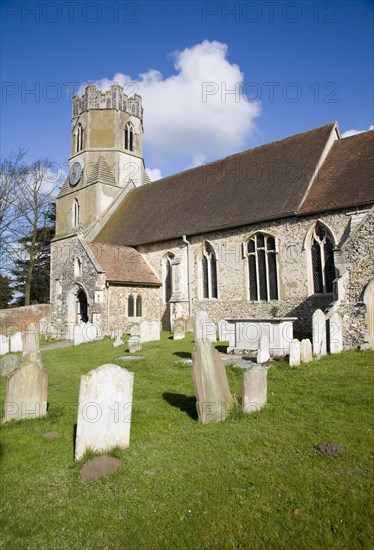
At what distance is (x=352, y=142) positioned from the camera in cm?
1712

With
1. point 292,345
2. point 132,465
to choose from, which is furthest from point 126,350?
point 132,465

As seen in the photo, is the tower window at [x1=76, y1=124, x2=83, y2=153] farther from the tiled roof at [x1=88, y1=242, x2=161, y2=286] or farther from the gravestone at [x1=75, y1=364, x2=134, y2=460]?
the gravestone at [x1=75, y1=364, x2=134, y2=460]

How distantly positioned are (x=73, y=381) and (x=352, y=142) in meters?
15.2

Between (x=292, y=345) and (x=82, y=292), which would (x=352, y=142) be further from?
(x=82, y=292)

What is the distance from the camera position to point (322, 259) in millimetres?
14961

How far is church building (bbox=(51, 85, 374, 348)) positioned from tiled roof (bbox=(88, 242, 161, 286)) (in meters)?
0.07

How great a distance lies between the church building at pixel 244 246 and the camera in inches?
547

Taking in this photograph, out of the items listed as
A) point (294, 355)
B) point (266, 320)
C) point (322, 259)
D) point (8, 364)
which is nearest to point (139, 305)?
point (322, 259)

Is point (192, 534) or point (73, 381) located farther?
point (73, 381)

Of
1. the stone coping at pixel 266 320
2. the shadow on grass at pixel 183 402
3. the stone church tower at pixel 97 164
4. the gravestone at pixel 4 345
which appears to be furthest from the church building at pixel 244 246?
the shadow on grass at pixel 183 402

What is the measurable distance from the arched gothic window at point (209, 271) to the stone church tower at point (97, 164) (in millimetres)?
9795

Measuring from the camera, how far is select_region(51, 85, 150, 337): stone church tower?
2750 cm

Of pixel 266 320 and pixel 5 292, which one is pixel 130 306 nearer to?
pixel 266 320

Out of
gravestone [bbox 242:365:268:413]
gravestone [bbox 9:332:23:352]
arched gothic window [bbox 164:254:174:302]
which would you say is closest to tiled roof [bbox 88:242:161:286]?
arched gothic window [bbox 164:254:174:302]
